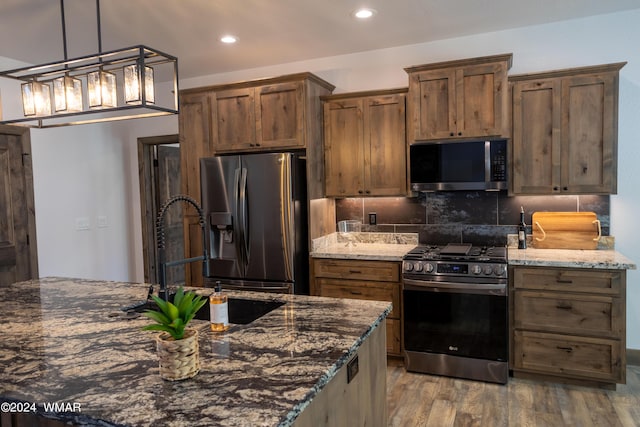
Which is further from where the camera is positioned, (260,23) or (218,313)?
(260,23)

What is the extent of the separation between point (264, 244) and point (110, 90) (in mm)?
1868

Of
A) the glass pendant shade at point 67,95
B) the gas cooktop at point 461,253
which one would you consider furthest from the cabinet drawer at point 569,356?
the glass pendant shade at point 67,95

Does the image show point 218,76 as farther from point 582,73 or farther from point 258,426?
point 258,426

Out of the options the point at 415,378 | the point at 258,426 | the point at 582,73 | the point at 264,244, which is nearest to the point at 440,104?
the point at 582,73

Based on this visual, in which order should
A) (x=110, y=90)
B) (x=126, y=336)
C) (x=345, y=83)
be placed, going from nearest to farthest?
(x=126, y=336) < (x=110, y=90) < (x=345, y=83)

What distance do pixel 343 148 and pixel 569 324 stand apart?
2.21 metres

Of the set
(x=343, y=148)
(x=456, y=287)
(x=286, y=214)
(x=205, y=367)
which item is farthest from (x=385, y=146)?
(x=205, y=367)

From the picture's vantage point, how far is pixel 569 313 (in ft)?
10.1

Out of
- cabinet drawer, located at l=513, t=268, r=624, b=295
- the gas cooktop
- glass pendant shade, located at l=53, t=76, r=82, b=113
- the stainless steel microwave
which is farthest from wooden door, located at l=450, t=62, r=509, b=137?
glass pendant shade, located at l=53, t=76, r=82, b=113

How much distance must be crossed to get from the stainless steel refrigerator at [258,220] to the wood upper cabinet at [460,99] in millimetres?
1077

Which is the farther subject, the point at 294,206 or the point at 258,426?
the point at 294,206

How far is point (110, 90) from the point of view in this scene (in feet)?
7.13

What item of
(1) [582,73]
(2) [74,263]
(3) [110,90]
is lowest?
(2) [74,263]

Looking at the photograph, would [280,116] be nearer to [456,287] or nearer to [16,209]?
[456,287]
